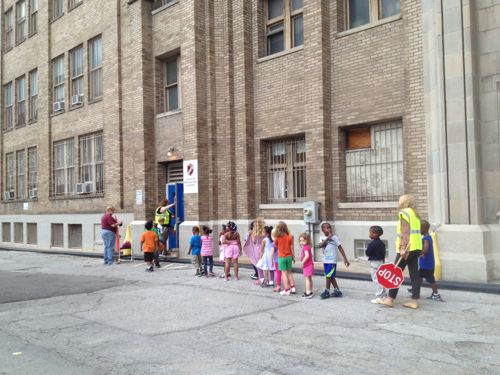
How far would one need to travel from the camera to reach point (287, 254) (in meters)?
9.30

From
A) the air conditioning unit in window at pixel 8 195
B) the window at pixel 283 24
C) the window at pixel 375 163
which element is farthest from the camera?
the air conditioning unit in window at pixel 8 195

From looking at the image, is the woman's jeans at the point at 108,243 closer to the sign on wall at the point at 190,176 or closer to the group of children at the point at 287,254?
the sign on wall at the point at 190,176

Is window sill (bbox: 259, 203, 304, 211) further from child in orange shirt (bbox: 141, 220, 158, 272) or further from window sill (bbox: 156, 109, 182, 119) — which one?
window sill (bbox: 156, 109, 182, 119)

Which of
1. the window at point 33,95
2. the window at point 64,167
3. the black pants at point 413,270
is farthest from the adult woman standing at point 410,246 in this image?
the window at point 33,95

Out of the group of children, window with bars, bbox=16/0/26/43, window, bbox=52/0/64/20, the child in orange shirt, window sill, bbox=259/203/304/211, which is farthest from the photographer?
window with bars, bbox=16/0/26/43

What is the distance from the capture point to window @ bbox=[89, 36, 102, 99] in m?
19.6

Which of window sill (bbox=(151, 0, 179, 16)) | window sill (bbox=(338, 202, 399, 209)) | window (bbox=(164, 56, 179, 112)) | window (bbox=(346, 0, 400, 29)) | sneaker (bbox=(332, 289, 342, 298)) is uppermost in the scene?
window sill (bbox=(151, 0, 179, 16))

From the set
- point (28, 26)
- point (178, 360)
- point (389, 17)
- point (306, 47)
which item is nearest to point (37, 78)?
point (28, 26)

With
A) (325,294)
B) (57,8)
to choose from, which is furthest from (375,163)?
(57,8)

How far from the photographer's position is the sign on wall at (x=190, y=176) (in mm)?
14852

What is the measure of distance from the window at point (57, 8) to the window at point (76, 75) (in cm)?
230

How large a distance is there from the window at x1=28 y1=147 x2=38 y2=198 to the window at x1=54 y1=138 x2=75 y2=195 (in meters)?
2.12

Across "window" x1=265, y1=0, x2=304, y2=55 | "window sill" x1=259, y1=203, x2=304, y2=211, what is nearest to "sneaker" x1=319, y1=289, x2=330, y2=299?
"window sill" x1=259, y1=203, x2=304, y2=211

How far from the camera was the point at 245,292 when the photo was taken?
9.47 m
